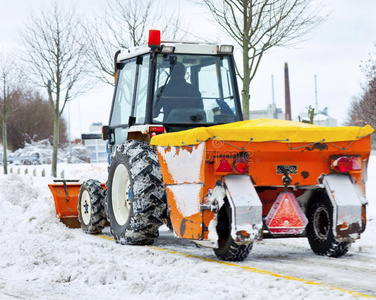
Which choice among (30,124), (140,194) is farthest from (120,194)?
(30,124)

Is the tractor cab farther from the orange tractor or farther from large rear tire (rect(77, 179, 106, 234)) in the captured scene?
large rear tire (rect(77, 179, 106, 234))

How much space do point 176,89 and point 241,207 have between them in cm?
252

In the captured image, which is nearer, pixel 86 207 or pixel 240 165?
pixel 240 165

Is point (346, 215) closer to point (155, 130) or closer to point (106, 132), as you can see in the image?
point (155, 130)

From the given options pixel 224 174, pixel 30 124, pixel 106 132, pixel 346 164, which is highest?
pixel 30 124

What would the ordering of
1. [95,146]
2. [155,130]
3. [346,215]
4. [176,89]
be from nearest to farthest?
[346,215] → [155,130] → [176,89] → [95,146]

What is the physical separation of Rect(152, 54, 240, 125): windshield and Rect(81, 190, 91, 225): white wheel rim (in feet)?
6.51

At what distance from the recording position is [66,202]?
A: 31.3 ft

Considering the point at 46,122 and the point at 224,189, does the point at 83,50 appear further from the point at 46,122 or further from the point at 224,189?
the point at 46,122

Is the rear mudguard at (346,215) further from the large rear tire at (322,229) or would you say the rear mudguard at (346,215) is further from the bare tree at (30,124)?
the bare tree at (30,124)

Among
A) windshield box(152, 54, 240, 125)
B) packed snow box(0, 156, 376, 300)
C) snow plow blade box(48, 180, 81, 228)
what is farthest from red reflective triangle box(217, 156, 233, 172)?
snow plow blade box(48, 180, 81, 228)

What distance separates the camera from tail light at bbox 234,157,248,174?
580 cm

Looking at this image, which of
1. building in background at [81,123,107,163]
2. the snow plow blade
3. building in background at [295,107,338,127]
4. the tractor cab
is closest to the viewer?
the tractor cab

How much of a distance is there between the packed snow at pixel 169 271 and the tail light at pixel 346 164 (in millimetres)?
880
